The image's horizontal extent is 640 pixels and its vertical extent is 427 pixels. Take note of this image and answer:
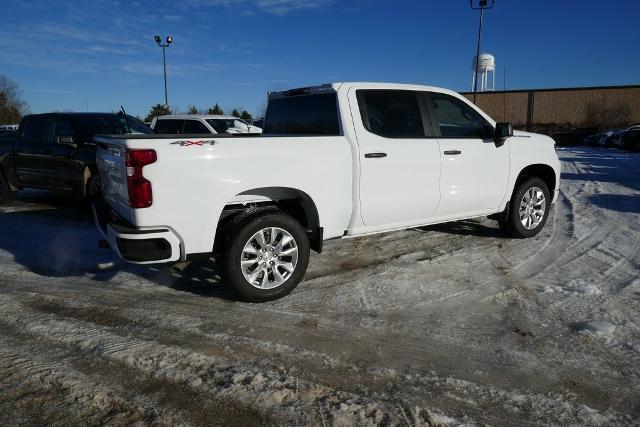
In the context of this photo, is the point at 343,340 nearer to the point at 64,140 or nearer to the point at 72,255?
the point at 72,255

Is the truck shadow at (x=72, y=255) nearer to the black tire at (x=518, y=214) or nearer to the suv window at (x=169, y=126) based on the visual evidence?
the black tire at (x=518, y=214)

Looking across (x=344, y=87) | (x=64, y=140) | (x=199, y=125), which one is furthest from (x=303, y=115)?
(x=199, y=125)

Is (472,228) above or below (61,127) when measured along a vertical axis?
below

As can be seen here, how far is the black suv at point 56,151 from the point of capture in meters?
7.62

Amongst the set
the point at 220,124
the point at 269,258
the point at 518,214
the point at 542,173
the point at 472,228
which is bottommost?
the point at 472,228

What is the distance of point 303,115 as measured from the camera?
5109mm

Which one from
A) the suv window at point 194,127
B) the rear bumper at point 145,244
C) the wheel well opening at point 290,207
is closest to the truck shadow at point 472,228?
the wheel well opening at point 290,207

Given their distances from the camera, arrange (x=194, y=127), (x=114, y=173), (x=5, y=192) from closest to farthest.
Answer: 1. (x=114, y=173)
2. (x=5, y=192)
3. (x=194, y=127)

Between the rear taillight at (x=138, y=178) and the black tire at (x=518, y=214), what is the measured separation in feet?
14.6

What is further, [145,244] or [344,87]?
[344,87]

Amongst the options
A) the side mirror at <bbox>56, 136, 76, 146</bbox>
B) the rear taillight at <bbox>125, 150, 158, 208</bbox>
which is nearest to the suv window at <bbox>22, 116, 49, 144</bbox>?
the side mirror at <bbox>56, 136, 76, 146</bbox>

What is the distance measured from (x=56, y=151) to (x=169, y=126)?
6482 millimetres

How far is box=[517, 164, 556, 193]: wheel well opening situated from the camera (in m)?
6.12

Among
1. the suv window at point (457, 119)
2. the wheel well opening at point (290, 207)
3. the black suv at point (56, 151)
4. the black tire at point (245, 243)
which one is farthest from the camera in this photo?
the black suv at point (56, 151)
